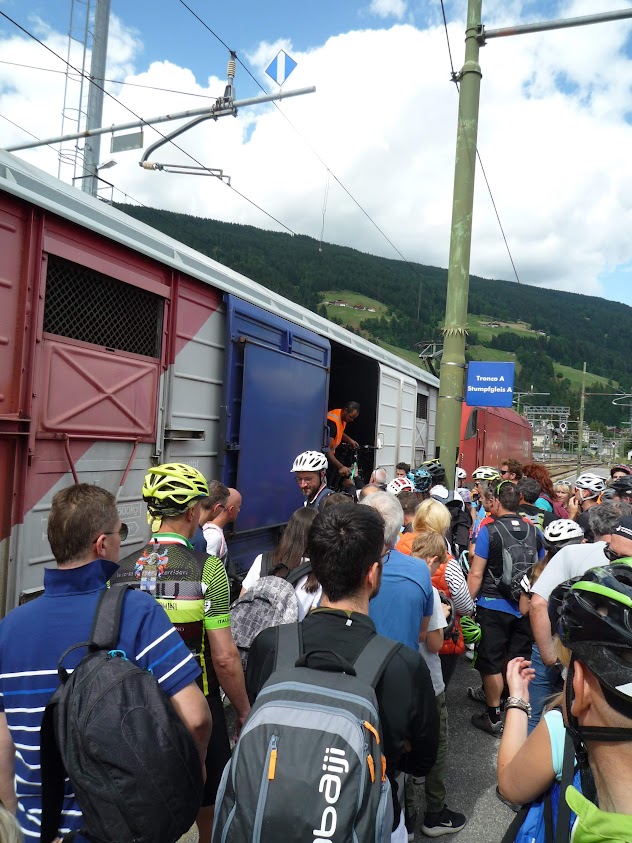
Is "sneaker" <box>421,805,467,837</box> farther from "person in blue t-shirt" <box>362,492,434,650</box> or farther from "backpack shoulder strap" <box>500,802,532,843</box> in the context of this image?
"backpack shoulder strap" <box>500,802,532,843</box>

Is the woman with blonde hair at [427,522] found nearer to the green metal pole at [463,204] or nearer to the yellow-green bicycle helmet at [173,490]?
the yellow-green bicycle helmet at [173,490]

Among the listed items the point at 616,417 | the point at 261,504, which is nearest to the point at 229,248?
the point at 616,417

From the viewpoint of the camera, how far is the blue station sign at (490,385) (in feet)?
26.7

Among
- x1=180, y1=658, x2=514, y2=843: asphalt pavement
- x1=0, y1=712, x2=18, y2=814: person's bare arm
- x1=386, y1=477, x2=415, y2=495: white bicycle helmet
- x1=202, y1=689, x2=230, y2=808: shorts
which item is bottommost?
x1=180, y1=658, x2=514, y2=843: asphalt pavement

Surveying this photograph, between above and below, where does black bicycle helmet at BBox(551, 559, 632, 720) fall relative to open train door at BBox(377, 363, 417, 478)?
below

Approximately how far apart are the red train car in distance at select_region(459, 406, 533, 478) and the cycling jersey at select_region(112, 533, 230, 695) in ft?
46.3

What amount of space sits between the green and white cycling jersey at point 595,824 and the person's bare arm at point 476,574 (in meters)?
3.41

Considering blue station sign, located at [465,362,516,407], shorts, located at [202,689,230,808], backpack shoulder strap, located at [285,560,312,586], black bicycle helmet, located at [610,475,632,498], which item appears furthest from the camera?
blue station sign, located at [465,362,516,407]

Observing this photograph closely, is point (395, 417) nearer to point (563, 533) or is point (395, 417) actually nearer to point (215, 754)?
point (563, 533)

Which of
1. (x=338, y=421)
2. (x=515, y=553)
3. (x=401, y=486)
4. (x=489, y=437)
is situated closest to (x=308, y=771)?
(x=515, y=553)

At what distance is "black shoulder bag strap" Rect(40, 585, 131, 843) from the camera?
169 centimetres

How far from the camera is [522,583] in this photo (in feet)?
14.0

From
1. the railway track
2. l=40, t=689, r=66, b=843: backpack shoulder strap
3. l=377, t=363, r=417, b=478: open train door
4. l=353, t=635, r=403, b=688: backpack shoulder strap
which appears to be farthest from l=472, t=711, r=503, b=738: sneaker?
the railway track

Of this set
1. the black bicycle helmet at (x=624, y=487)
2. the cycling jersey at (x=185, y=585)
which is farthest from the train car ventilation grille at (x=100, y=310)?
the black bicycle helmet at (x=624, y=487)
